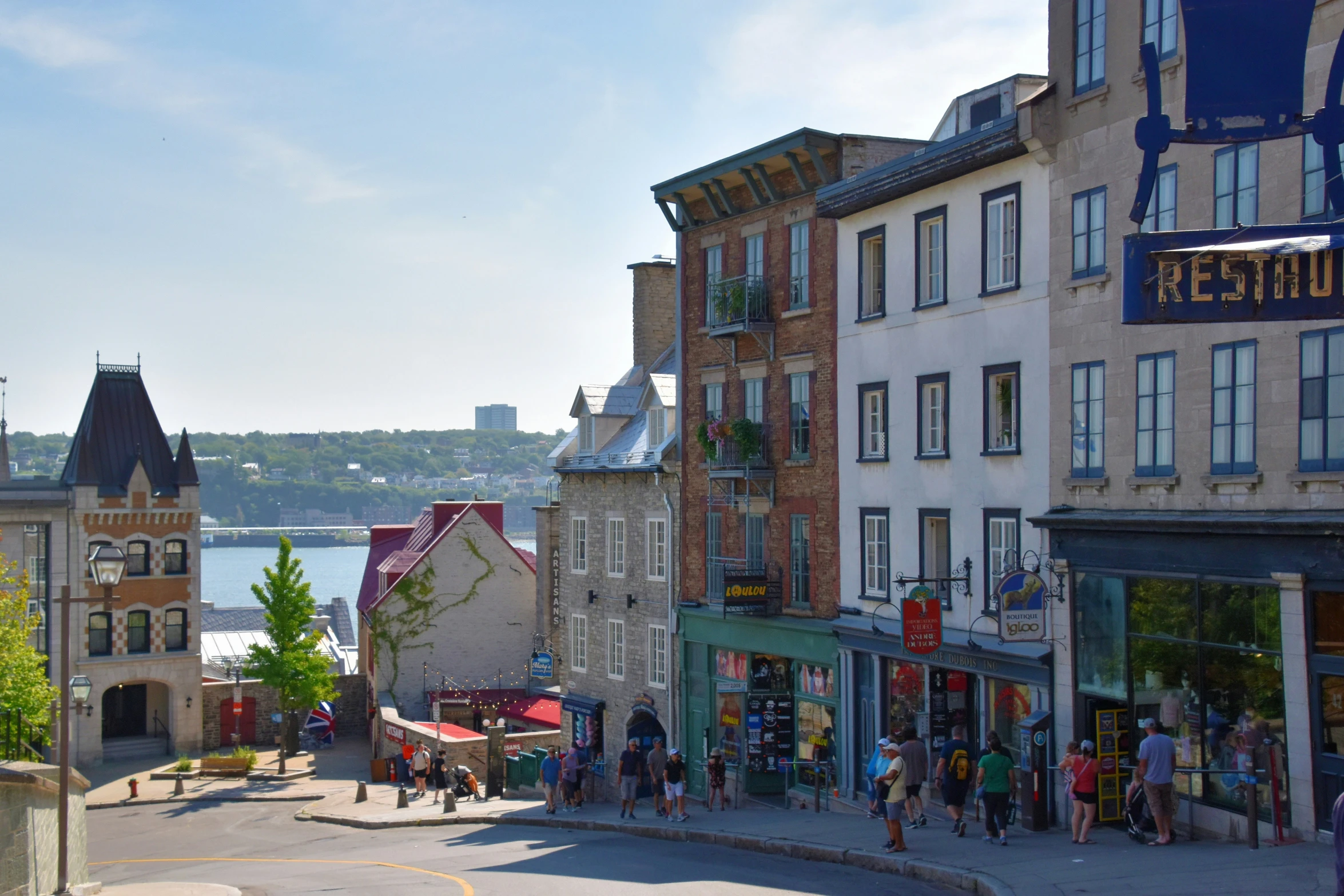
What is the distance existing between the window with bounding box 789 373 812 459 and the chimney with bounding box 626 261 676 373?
38.3ft

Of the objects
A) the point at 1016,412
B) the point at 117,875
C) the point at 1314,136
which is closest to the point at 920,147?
the point at 1016,412

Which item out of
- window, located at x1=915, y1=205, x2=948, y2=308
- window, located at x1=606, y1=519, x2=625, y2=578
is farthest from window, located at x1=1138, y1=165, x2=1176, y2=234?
window, located at x1=606, y1=519, x2=625, y2=578

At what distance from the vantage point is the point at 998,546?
2373 cm

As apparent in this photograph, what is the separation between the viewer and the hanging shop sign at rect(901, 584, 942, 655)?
76.9ft

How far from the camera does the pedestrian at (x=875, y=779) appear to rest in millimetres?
20969

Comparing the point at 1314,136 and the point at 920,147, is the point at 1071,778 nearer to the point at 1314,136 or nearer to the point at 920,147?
A: the point at 1314,136

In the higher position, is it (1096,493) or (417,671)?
(1096,493)

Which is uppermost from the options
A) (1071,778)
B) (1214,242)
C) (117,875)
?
(1214,242)

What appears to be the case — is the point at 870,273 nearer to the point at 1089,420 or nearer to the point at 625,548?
the point at 1089,420

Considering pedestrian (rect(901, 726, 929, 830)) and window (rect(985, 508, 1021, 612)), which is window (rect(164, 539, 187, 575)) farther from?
pedestrian (rect(901, 726, 929, 830))

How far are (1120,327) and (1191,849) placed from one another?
775cm

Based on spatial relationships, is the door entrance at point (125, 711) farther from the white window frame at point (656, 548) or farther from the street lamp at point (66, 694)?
the street lamp at point (66, 694)

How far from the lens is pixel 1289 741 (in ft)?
56.4

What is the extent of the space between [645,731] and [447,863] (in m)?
13.3
